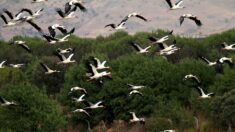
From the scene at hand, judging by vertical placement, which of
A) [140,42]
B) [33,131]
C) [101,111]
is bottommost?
[140,42]

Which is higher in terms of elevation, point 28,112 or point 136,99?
point 28,112

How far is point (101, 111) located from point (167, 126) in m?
17.1

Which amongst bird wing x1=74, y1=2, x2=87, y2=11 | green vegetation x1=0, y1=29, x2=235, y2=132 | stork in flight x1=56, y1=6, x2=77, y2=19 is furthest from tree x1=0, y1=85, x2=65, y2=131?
bird wing x1=74, y1=2, x2=87, y2=11

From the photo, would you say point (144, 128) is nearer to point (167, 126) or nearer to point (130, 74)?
point (167, 126)

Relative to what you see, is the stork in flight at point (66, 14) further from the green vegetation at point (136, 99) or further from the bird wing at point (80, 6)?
the green vegetation at point (136, 99)

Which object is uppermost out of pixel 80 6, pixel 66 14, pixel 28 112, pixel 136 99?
pixel 80 6

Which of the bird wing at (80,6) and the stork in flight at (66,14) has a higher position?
the bird wing at (80,6)

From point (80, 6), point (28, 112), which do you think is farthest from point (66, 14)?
point (28, 112)

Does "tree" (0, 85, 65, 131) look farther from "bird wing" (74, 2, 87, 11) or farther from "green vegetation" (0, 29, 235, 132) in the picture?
"bird wing" (74, 2, 87, 11)

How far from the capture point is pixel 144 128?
108 metres

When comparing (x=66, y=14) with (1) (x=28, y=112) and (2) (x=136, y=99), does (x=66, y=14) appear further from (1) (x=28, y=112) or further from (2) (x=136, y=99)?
(2) (x=136, y=99)

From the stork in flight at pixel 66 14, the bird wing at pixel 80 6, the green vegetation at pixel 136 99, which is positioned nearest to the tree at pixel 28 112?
the green vegetation at pixel 136 99

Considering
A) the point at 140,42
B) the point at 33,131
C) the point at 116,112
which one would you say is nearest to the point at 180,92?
the point at 116,112

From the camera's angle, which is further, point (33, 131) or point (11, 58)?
point (11, 58)
